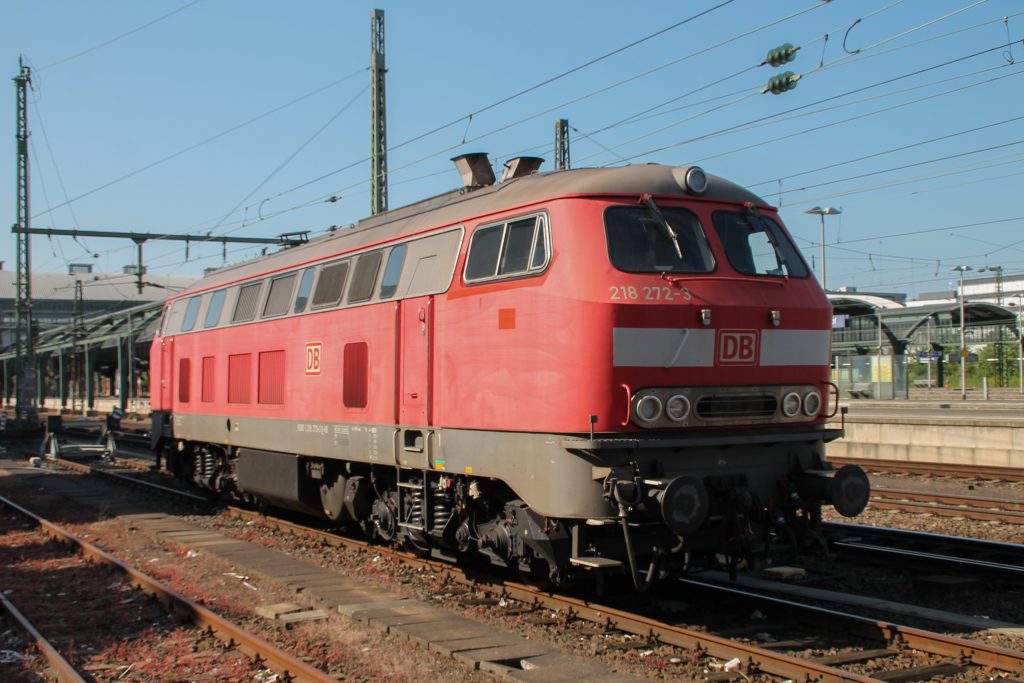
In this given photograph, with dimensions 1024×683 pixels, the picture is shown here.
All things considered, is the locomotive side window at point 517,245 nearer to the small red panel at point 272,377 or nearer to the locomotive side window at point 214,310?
the small red panel at point 272,377

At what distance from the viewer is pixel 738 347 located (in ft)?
26.7

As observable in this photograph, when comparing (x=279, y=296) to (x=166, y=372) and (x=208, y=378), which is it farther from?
(x=166, y=372)

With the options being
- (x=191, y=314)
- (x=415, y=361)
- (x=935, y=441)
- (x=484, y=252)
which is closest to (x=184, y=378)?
(x=191, y=314)

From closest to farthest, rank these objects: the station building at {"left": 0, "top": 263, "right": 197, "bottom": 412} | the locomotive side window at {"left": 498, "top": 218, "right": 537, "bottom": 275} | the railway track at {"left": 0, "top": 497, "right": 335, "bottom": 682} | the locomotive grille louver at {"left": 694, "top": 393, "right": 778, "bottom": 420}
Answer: the railway track at {"left": 0, "top": 497, "right": 335, "bottom": 682}
the locomotive grille louver at {"left": 694, "top": 393, "right": 778, "bottom": 420}
the locomotive side window at {"left": 498, "top": 218, "right": 537, "bottom": 275}
the station building at {"left": 0, "top": 263, "right": 197, "bottom": 412}

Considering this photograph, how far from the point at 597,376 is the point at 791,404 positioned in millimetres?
2058

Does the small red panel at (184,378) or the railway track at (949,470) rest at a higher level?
the small red panel at (184,378)

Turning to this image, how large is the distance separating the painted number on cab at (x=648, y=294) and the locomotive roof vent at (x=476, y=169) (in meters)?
3.74

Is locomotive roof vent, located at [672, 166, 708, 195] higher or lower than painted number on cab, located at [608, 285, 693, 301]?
higher

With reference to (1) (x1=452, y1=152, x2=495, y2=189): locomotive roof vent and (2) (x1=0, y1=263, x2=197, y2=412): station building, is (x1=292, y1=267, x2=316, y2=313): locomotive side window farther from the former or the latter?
(2) (x1=0, y1=263, x2=197, y2=412): station building

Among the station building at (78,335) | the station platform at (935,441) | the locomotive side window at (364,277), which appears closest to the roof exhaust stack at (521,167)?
the locomotive side window at (364,277)

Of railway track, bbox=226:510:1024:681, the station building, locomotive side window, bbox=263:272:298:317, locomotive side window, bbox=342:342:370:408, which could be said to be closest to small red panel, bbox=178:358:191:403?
locomotive side window, bbox=263:272:298:317

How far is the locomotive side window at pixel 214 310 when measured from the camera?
50.8 feet

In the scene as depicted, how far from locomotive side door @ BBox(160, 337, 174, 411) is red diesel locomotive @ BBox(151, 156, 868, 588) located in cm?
793

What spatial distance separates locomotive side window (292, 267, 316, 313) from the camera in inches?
488
